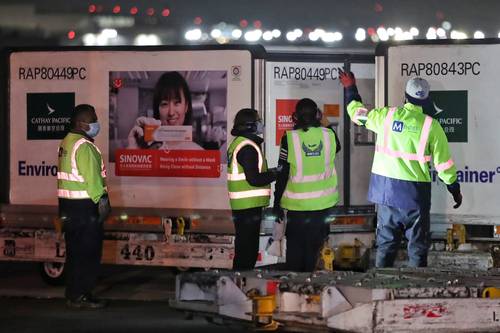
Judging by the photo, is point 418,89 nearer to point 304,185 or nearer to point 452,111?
point 452,111

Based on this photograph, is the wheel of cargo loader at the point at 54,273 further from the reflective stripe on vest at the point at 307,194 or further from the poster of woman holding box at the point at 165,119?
the reflective stripe on vest at the point at 307,194

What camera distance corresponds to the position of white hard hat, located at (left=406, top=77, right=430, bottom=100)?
8781mm

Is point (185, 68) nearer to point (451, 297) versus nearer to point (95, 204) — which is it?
point (95, 204)

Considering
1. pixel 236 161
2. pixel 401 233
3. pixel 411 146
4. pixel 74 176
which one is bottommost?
pixel 401 233

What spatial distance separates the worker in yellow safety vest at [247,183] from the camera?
354 inches

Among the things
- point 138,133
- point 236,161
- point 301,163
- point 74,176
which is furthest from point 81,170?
point 301,163

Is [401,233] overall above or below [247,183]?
below

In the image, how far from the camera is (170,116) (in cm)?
1030

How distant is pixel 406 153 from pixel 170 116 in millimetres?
2507

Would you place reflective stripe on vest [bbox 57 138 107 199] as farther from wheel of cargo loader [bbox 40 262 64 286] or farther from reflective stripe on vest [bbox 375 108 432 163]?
reflective stripe on vest [bbox 375 108 432 163]

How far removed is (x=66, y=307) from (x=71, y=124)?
155cm

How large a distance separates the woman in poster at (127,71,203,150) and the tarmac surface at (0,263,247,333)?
140cm

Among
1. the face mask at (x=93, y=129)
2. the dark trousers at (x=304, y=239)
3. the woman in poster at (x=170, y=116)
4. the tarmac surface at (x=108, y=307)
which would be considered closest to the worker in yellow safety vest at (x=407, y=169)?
the dark trousers at (x=304, y=239)

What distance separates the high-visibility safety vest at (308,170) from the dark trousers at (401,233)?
470 mm
